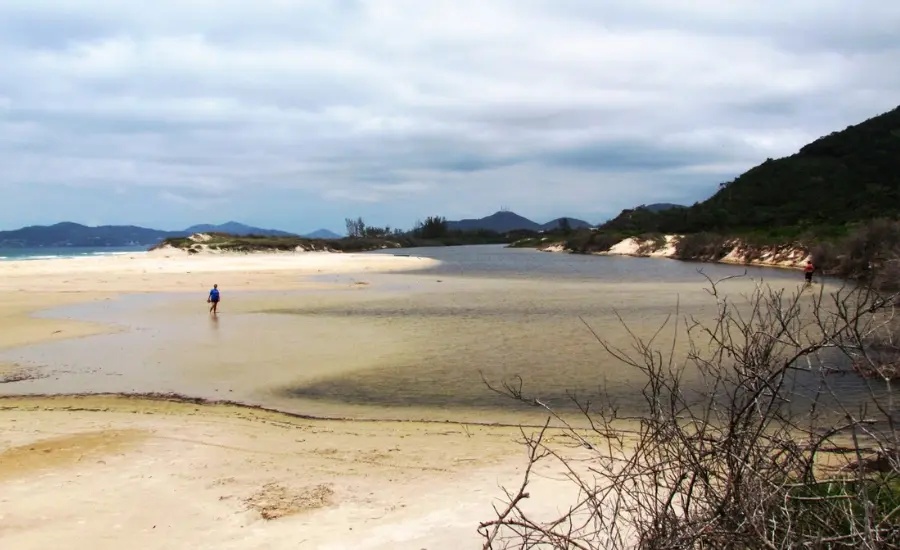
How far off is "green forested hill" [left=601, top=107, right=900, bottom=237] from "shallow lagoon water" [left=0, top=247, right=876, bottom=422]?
6117cm

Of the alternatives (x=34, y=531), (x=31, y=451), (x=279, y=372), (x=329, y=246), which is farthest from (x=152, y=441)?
(x=329, y=246)

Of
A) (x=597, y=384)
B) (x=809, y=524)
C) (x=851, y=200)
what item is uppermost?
(x=851, y=200)

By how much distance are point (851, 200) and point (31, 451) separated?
94.3m

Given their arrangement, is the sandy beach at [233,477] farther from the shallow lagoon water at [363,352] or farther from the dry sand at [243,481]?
the shallow lagoon water at [363,352]

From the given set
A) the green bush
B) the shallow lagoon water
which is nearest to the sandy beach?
the shallow lagoon water

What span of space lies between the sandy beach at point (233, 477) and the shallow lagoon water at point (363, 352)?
1.28 meters

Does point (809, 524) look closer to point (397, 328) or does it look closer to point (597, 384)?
point (597, 384)

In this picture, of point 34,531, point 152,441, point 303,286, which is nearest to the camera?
point 34,531

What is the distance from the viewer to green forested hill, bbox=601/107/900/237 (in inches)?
3152

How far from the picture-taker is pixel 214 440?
9.02m

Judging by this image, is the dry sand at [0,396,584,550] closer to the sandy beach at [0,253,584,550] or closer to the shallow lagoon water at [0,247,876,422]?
the sandy beach at [0,253,584,550]

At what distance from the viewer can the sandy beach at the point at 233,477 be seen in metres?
6.06

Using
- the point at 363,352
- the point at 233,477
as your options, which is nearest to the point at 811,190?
the point at 363,352

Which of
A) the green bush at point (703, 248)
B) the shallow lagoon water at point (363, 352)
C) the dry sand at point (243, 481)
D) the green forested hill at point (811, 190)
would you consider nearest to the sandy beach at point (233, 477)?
the dry sand at point (243, 481)
